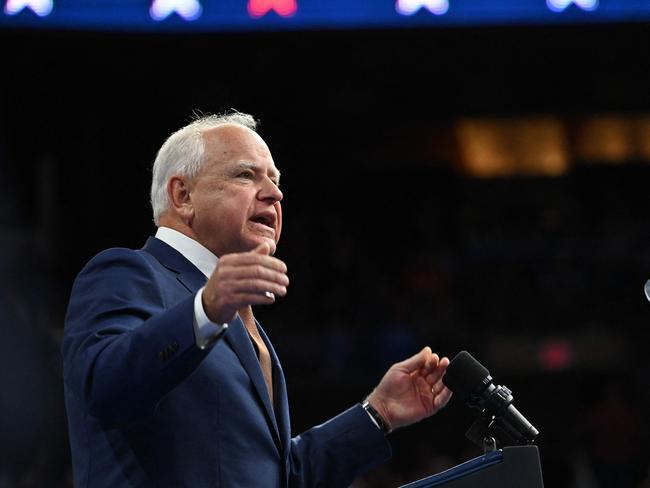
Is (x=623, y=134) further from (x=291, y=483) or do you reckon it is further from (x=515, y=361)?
(x=291, y=483)

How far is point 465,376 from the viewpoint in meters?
2.11

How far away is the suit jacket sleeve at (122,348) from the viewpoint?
173 centimetres

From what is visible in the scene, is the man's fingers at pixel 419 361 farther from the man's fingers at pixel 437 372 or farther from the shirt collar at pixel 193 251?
the shirt collar at pixel 193 251

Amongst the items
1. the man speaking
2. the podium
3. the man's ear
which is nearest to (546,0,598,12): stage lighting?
the man speaking

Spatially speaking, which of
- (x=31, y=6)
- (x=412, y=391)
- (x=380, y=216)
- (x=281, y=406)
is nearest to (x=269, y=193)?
(x=281, y=406)

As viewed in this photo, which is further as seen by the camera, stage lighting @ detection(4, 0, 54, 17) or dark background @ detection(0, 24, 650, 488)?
dark background @ detection(0, 24, 650, 488)

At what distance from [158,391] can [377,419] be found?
2.41 feet

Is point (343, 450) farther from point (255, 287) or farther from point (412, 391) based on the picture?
point (255, 287)

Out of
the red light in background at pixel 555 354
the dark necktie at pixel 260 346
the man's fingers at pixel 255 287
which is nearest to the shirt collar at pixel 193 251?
the dark necktie at pixel 260 346

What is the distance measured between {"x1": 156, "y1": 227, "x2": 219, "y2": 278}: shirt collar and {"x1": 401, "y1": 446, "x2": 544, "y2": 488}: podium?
579mm

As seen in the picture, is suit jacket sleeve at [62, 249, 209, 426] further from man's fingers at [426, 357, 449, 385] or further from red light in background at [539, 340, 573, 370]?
red light in background at [539, 340, 573, 370]

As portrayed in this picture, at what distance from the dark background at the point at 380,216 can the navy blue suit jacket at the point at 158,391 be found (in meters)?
3.65

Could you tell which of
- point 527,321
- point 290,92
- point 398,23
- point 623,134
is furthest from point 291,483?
point 623,134

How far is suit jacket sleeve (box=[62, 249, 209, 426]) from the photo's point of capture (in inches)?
68.1
